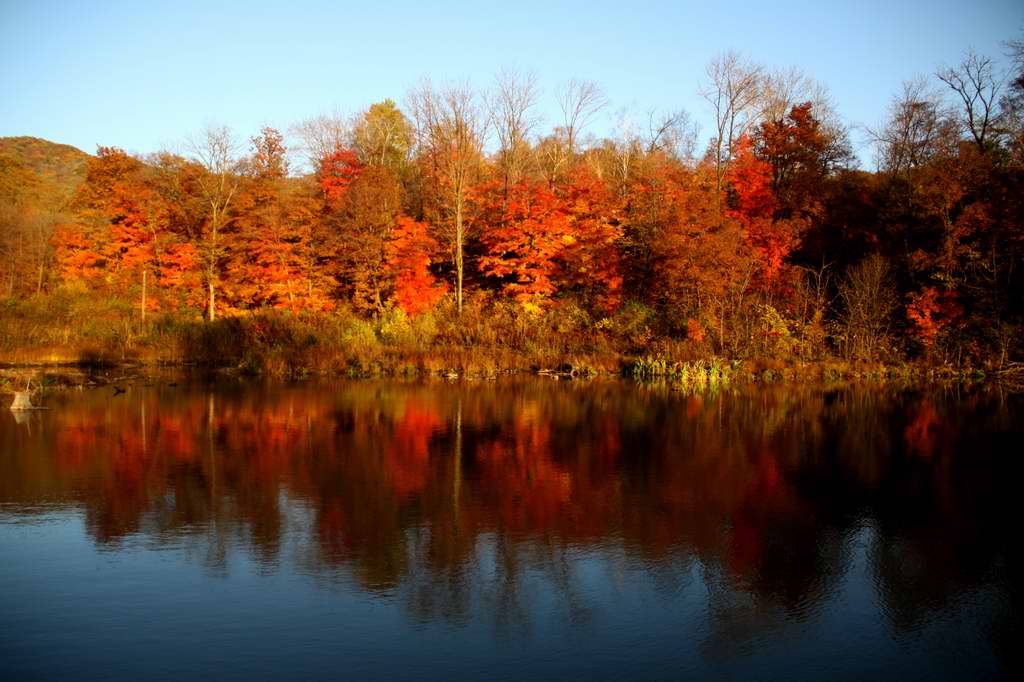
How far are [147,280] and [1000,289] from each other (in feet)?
130

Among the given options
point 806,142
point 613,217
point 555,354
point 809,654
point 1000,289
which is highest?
point 806,142

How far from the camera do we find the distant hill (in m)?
54.2

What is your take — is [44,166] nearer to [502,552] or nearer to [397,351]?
[397,351]

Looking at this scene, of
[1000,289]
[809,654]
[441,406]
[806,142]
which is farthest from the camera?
[806,142]

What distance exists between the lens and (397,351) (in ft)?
108

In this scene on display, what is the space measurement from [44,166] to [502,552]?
264 feet

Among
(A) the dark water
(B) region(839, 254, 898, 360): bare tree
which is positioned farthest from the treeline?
(A) the dark water

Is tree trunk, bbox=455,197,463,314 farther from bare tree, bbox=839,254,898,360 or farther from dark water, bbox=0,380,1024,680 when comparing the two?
dark water, bbox=0,380,1024,680

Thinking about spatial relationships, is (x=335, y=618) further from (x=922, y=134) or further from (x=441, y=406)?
(x=922, y=134)

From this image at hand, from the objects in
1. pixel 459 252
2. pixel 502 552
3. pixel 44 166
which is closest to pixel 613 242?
pixel 459 252

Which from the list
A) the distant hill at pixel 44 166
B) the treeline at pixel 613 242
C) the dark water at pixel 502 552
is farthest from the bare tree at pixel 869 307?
the distant hill at pixel 44 166

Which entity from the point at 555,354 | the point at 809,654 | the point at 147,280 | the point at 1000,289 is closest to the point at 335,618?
the point at 809,654

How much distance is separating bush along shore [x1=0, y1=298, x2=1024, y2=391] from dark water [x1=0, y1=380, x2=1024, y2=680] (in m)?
13.3

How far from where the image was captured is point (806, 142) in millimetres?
38969
